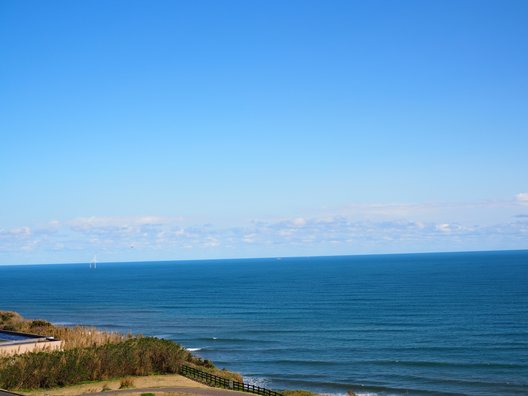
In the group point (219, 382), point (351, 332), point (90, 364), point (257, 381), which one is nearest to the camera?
point (90, 364)

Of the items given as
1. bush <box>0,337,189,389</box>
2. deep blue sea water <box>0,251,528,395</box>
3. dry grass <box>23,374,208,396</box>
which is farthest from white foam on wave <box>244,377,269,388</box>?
dry grass <box>23,374,208,396</box>

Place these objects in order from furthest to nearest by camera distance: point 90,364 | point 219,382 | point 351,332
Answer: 1. point 351,332
2. point 219,382
3. point 90,364

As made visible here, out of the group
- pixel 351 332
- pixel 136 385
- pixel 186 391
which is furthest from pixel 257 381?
pixel 351 332

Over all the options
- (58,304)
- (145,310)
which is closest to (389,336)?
(145,310)

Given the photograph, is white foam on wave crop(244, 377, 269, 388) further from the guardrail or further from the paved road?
the paved road

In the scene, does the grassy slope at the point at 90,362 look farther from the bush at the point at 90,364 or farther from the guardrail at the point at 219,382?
the guardrail at the point at 219,382

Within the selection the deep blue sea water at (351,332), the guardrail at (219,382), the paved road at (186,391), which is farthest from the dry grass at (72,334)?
the deep blue sea water at (351,332)

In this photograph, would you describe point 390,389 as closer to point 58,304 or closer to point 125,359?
point 125,359

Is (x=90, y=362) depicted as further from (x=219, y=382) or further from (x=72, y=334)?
(x=72, y=334)
